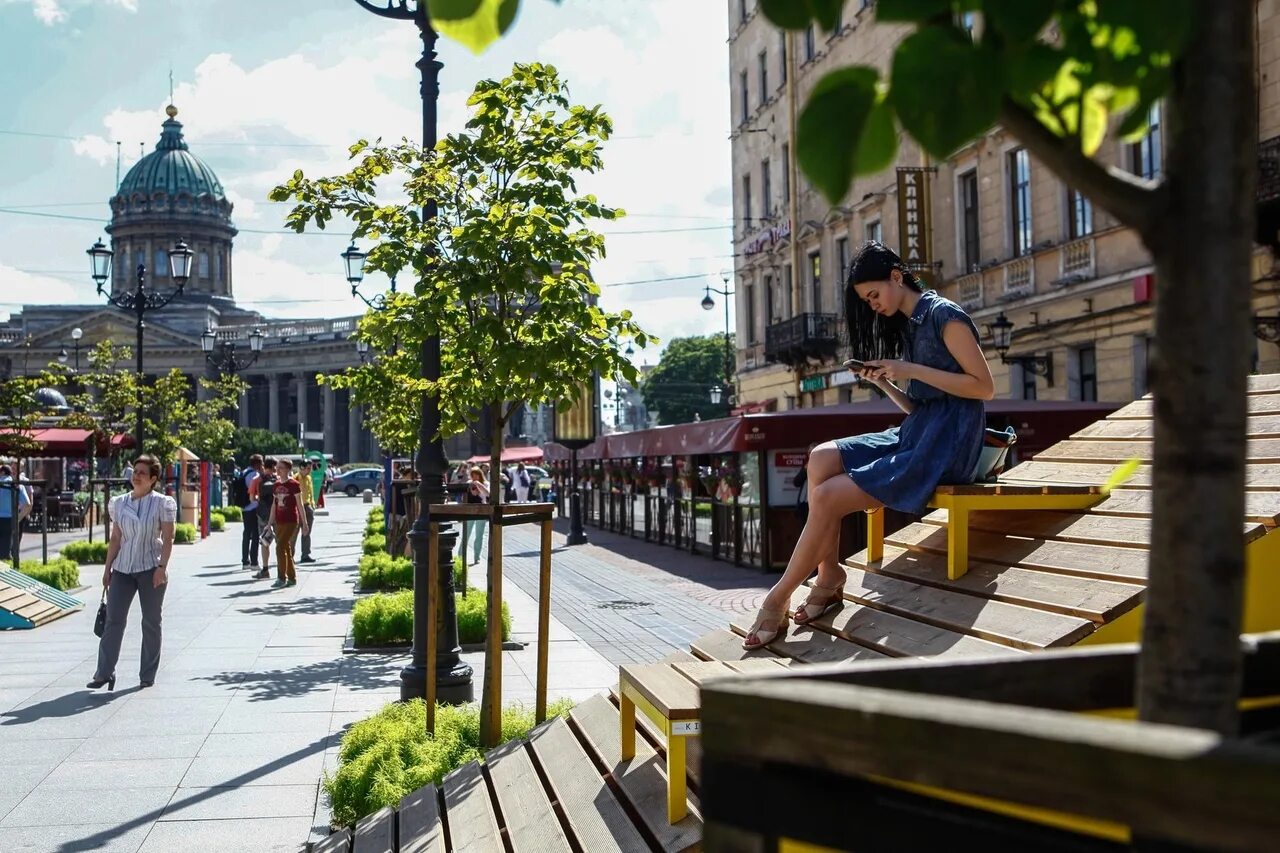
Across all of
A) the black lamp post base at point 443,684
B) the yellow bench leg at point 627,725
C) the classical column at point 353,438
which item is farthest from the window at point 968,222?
the classical column at point 353,438

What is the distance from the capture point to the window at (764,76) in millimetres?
38812

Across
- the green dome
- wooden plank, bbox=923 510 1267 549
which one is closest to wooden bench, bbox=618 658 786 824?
wooden plank, bbox=923 510 1267 549

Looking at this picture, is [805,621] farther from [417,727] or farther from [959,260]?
[959,260]

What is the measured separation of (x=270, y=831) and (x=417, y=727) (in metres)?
1.12

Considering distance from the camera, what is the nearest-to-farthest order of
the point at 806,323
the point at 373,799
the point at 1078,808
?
the point at 1078,808 < the point at 373,799 < the point at 806,323

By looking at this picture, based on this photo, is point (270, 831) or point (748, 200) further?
point (748, 200)

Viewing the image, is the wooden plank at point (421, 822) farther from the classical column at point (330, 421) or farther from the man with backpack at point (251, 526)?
the classical column at point (330, 421)

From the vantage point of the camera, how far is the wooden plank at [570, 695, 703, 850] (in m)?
3.80

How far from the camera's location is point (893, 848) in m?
1.48

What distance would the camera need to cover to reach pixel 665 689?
167 inches

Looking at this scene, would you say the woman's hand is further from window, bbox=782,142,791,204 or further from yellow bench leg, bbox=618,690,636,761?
window, bbox=782,142,791,204

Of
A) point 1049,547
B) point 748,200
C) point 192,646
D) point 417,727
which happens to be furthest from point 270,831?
point 748,200

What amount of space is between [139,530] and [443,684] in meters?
3.12

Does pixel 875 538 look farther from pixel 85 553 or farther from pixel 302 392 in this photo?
pixel 302 392
